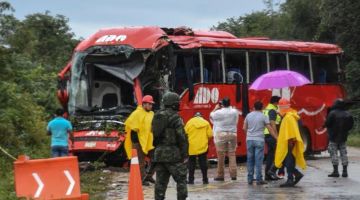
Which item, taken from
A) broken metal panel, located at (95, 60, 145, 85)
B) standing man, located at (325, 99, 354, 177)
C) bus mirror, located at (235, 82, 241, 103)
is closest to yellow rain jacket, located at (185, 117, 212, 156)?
standing man, located at (325, 99, 354, 177)

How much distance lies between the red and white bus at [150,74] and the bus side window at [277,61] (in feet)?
0.10

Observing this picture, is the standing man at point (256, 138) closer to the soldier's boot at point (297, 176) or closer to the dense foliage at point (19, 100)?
the soldier's boot at point (297, 176)

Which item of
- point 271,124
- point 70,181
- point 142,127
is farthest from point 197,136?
point 70,181

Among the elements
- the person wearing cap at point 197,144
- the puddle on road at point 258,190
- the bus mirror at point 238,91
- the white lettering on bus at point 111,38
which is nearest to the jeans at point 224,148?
the puddle on road at point 258,190

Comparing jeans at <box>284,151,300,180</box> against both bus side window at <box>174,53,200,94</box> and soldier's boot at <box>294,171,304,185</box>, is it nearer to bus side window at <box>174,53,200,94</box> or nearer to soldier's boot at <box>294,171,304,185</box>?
soldier's boot at <box>294,171,304,185</box>

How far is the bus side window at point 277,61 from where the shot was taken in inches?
869

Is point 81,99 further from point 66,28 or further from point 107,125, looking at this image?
point 66,28

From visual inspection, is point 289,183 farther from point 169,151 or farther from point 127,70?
point 127,70

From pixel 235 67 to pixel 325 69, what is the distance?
4.79m

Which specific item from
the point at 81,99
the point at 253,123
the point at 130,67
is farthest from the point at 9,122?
the point at 253,123

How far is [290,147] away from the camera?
48.9ft

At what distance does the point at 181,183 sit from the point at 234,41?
1070 centimetres

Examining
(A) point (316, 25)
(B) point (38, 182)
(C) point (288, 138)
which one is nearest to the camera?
(B) point (38, 182)

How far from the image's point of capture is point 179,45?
19094 mm
